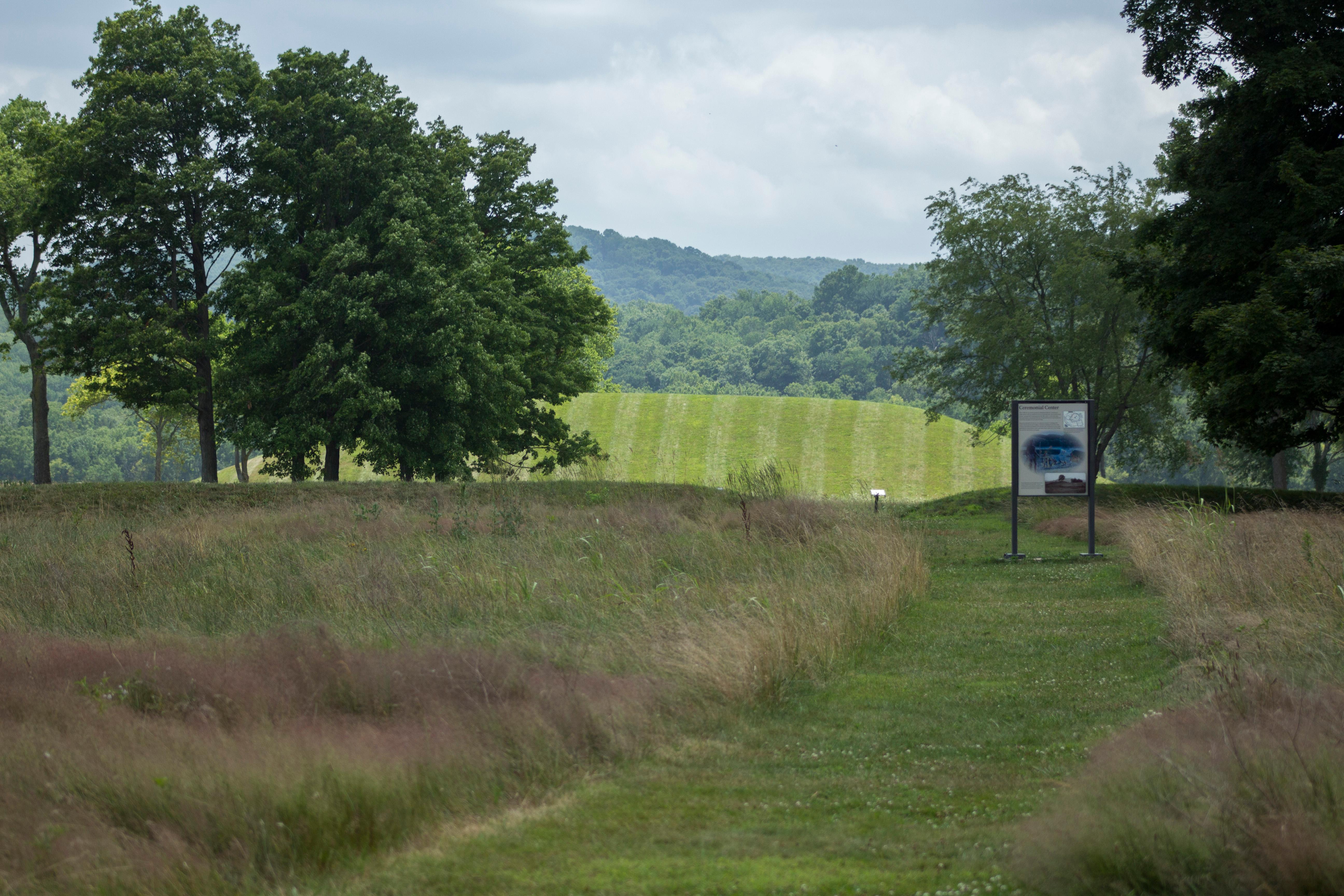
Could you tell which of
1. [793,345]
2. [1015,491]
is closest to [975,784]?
[1015,491]

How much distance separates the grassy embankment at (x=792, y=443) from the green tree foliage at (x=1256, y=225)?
28927mm

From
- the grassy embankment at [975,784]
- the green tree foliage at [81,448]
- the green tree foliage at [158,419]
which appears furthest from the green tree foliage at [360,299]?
the green tree foliage at [81,448]

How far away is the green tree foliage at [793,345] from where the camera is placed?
376 feet

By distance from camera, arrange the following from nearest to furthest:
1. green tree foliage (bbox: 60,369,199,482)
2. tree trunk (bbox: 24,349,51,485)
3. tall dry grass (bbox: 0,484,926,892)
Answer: tall dry grass (bbox: 0,484,926,892), tree trunk (bbox: 24,349,51,485), green tree foliage (bbox: 60,369,199,482)

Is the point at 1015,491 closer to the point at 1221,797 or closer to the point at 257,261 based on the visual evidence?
the point at 1221,797

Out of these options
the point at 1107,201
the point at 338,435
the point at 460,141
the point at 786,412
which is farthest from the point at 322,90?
the point at 786,412

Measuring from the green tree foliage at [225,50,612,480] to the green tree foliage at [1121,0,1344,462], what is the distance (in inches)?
711

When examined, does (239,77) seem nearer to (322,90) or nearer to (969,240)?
(322,90)

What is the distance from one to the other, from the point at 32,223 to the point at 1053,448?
28.2m

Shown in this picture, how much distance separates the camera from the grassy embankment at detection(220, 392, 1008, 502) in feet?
183

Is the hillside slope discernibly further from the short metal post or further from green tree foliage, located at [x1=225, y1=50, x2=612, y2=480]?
the short metal post

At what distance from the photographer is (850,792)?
550 cm

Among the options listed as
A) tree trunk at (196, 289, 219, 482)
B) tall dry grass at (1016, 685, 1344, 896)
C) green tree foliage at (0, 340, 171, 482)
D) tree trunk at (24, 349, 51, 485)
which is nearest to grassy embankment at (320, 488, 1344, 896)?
tall dry grass at (1016, 685, 1344, 896)

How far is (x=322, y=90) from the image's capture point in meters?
31.3
